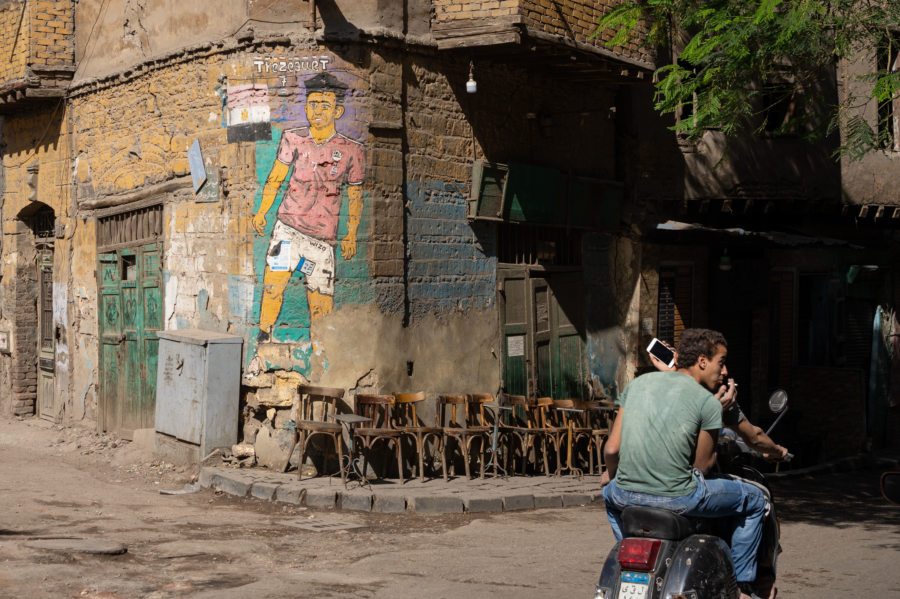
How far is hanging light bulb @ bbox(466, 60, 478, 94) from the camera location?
11609 millimetres

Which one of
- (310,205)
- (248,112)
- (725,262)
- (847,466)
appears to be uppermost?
(248,112)

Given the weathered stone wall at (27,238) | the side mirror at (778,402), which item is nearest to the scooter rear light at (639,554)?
the side mirror at (778,402)

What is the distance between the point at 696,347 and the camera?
5.14 meters

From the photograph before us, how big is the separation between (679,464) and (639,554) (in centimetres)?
50

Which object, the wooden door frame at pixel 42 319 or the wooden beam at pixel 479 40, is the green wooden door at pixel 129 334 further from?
the wooden beam at pixel 479 40

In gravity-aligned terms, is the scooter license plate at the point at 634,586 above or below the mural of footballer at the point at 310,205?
below

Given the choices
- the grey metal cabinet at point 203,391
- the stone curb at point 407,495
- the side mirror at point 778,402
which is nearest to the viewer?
the side mirror at point 778,402

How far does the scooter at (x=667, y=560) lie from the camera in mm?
4395

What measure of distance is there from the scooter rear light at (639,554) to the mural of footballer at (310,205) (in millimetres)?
6941

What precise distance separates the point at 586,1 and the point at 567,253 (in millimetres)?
Result: 3590

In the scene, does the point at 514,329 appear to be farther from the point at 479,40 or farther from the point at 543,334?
the point at 479,40

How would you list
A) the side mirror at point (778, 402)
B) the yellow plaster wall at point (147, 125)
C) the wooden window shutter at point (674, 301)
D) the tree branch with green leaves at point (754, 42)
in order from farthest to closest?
the wooden window shutter at point (674, 301), the yellow plaster wall at point (147, 125), the tree branch with green leaves at point (754, 42), the side mirror at point (778, 402)

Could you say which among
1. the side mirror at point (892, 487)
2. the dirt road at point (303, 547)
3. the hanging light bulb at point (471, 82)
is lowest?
the dirt road at point (303, 547)

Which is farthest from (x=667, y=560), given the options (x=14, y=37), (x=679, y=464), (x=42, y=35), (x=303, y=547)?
(x=14, y=37)
